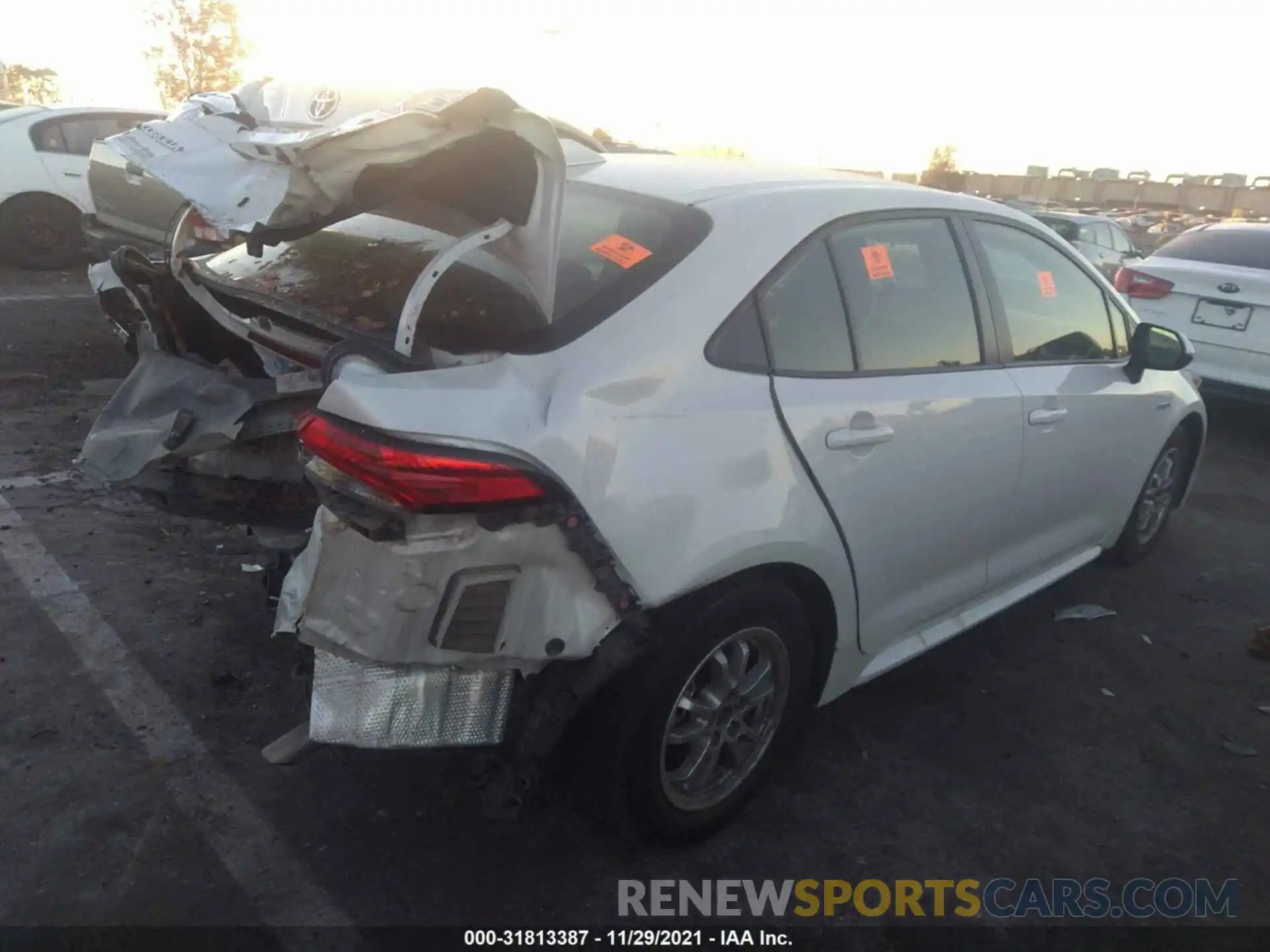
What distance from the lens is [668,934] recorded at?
245 centimetres

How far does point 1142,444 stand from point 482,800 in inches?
132

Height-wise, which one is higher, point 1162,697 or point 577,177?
point 577,177

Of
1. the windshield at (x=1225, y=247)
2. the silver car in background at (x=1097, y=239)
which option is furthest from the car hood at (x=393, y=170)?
the silver car in background at (x=1097, y=239)

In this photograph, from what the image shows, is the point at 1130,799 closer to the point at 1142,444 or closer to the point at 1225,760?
the point at 1225,760

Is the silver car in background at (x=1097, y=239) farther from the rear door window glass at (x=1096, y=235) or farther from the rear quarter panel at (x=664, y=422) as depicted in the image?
the rear quarter panel at (x=664, y=422)

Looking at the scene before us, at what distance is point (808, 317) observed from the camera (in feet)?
8.61

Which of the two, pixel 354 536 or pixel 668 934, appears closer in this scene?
pixel 354 536

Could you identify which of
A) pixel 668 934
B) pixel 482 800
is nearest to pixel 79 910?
pixel 482 800

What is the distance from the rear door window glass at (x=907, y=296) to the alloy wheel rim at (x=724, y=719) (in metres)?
0.88

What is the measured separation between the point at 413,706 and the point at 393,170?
4.14 ft

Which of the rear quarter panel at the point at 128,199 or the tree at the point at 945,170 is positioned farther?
the tree at the point at 945,170

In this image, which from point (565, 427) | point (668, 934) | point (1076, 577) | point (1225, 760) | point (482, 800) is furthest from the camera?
point (1076, 577)

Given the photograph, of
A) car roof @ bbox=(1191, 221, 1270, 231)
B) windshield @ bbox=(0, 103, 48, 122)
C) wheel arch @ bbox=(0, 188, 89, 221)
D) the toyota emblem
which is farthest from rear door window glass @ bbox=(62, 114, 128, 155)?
car roof @ bbox=(1191, 221, 1270, 231)

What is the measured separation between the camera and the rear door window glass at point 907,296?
2770 millimetres
